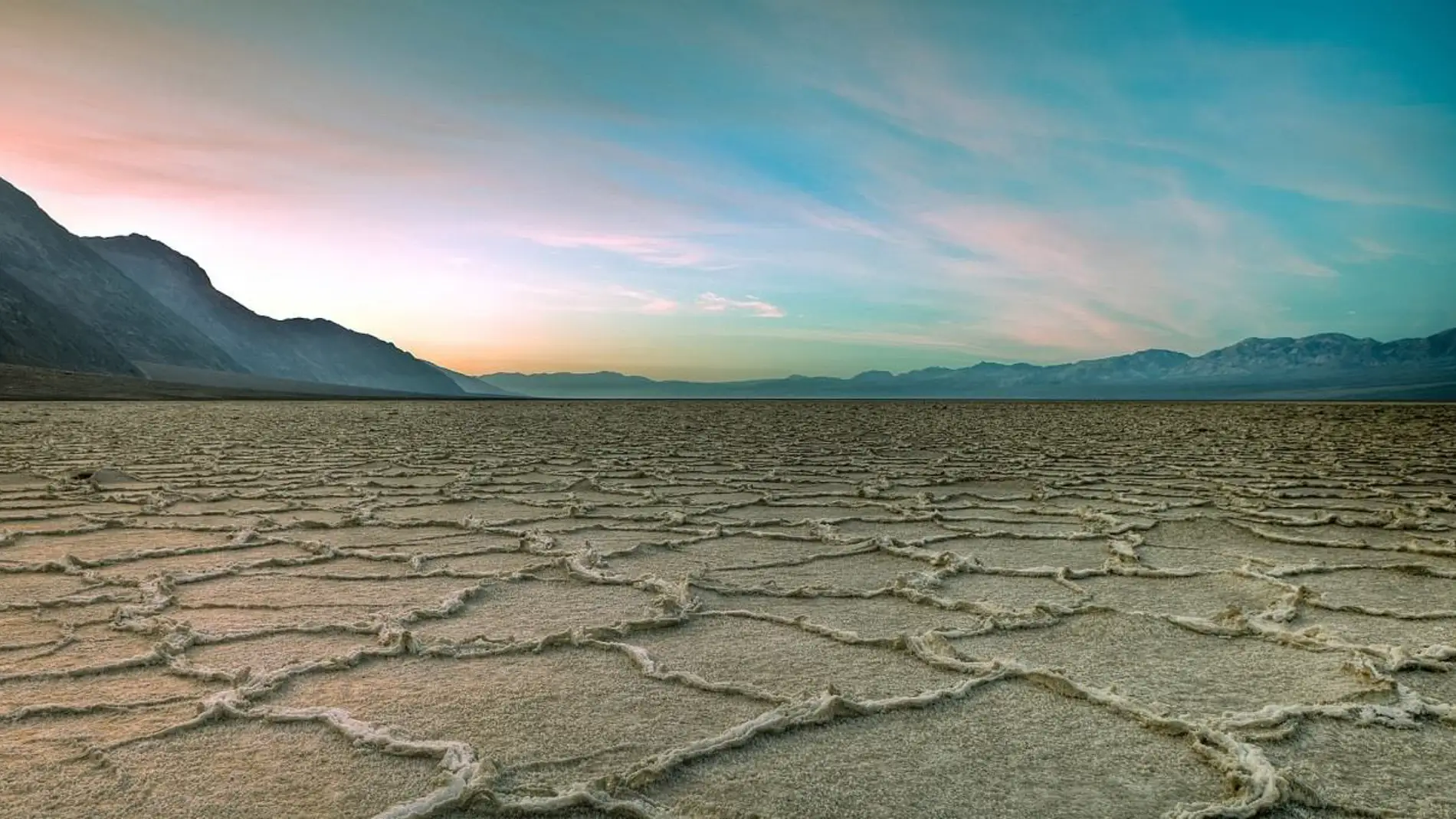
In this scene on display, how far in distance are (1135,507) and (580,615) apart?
12.0 feet

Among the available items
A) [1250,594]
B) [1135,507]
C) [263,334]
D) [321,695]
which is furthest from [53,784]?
[263,334]

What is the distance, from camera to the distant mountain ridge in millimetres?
48688

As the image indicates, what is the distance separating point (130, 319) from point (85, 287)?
3593 mm

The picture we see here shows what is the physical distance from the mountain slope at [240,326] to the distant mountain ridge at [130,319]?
18 centimetres

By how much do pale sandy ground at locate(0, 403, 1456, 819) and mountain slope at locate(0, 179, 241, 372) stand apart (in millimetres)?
61187

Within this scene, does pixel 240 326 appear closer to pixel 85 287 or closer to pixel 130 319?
pixel 130 319

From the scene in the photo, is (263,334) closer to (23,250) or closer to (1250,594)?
(23,250)

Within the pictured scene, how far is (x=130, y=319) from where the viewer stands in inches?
2653

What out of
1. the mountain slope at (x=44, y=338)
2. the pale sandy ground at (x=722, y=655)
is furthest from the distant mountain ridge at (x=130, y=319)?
the pale sandy ground at (x=722, y=655)

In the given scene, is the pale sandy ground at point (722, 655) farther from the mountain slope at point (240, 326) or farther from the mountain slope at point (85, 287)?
the mountain slope at point (240, 326)

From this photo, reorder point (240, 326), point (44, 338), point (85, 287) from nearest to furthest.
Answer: point (44, 338) → point (85, 287) → point (240, 326)

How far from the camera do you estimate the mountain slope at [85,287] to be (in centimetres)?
6162

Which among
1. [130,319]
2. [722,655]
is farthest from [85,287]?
[722,655]

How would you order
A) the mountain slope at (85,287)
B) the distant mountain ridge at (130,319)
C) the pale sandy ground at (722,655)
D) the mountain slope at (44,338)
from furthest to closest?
the mountain slope at (85,287), the distant mountain ridge at (130,319), the mountain slope at (44,338), the pale sandy ground at (722,655)
